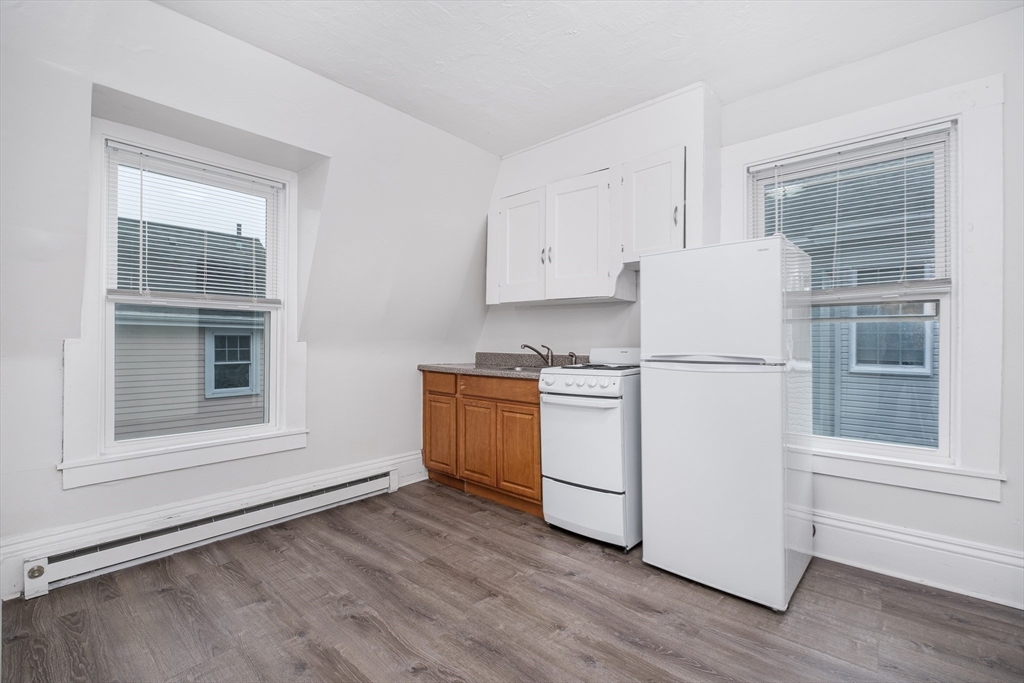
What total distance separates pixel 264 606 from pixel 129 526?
950mm

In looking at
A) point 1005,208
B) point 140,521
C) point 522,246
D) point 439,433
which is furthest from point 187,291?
point 1005,208

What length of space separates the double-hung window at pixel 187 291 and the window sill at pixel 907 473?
3077 millimetres

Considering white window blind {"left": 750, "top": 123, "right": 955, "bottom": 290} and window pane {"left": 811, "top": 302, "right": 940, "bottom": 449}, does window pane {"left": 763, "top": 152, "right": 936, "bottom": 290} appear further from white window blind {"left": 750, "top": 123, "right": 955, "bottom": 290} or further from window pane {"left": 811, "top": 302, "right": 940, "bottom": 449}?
window pane {"left": 811, "top": 302, "right": 940, "bottom": 449}

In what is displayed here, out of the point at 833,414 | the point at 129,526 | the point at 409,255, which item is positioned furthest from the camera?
the point at 409,255

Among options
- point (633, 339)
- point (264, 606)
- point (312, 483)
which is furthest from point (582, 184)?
point (264, 606)

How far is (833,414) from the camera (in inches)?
104

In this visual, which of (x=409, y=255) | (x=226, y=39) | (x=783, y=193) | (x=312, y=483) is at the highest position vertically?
(x=226, y=39)

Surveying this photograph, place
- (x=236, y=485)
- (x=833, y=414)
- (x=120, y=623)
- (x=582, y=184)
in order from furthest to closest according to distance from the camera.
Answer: (x=582, y=184), (x=236, y=485), (x=833, y=414), (x=120, y=623)

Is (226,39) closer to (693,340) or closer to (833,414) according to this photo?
(693,340)

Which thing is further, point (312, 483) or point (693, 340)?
point (312, 483)

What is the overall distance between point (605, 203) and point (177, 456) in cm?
286

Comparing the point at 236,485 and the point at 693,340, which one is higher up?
the point at 693,340

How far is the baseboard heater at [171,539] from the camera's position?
2166 millimetres

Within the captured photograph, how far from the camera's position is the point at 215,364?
Answer: 290 cm
